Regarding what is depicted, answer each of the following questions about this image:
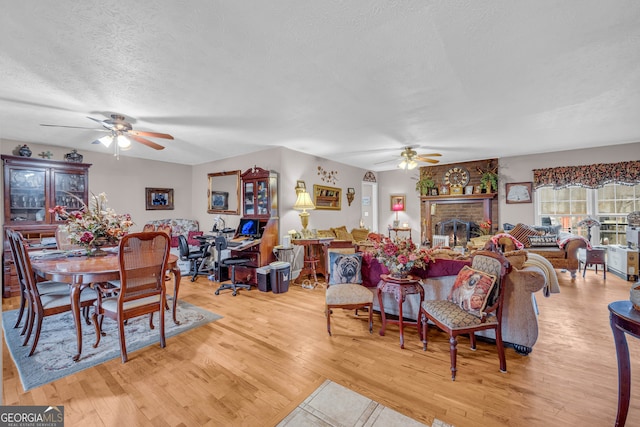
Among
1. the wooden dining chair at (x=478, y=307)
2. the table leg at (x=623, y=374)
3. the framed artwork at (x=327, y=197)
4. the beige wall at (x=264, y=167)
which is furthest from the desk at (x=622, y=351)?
the framed artwork at (x=327, y=197)

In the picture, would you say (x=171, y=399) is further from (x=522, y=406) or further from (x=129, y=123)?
(x=129, y=123)

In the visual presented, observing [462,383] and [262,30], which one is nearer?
[262,30]

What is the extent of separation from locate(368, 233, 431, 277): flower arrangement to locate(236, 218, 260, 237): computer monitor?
8.94ft

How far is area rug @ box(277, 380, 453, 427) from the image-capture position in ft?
5.55

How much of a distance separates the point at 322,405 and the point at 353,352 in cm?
70

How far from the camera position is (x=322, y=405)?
185cm

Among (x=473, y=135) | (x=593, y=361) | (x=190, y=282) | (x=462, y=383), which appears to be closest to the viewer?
(x=462, y=383)

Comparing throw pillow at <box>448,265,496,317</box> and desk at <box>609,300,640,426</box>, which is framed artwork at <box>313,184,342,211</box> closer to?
throw pillow at <box>448,265,496,317</box>

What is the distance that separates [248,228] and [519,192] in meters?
5.82

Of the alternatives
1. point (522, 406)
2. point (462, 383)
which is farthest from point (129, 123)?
point (522, 406)

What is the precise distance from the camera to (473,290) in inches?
89.1

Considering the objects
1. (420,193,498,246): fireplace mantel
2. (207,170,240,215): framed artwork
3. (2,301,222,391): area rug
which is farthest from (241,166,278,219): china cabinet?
(420,193,498,246): fireplace mantel

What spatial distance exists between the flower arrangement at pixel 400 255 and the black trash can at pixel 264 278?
6.90ft

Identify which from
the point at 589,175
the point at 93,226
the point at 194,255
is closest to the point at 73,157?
the point at 194,255
